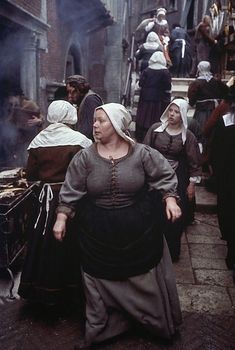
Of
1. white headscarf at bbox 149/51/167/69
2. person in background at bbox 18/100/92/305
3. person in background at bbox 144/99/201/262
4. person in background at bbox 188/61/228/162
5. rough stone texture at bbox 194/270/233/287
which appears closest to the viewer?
person in background at bbox 18/100/92/305

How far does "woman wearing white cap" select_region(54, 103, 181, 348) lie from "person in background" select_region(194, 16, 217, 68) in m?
11.6

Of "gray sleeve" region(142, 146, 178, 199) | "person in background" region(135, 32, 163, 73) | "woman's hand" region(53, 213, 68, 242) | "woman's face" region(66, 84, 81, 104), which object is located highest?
"person in background" region(135, 32, 163, 73)

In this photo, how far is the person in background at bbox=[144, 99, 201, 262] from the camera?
4.70m

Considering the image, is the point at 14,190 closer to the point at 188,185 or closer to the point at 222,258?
the point at 188,185

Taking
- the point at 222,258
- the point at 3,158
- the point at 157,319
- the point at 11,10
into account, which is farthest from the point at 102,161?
the point at 11,10

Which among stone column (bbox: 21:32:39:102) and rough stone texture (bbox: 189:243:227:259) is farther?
stone column (bbox: 21:32:39:102)

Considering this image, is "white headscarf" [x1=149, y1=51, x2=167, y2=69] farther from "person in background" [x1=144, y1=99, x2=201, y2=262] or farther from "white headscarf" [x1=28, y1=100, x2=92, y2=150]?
"white headscarf" [x1=28, y1=100, x2=92, y2=150]

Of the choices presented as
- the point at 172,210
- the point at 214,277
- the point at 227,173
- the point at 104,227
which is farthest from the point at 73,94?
the point at 214,277

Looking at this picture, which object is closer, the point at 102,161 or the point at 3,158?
the point at 102,161

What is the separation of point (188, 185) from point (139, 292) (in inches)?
77.0

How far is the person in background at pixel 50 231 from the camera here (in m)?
3.65

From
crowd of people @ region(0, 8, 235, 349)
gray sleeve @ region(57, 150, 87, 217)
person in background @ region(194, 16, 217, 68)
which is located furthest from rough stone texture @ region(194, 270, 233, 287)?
person in background @ region(194, 16, 217, 68)

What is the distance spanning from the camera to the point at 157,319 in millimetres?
3299

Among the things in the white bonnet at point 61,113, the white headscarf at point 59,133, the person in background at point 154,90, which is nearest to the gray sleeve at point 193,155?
the white headscarf at point 59,133
